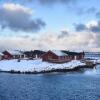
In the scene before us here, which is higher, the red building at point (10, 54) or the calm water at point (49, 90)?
the red building at point (10, 54)

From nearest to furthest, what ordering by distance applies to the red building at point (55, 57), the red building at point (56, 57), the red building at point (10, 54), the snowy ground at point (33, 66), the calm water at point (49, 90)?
1. the calm water at point (49, 90)
2. the snowy ground at point (33, 66)
3. the red building at point (55, 57)
4. the red building at point (56, 57)
5. the red building at point (10, 54)

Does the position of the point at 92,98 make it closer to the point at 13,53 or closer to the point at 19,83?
the point at 19,83

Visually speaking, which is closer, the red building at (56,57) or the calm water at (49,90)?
the calm water at (49,90)

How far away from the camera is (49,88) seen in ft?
177

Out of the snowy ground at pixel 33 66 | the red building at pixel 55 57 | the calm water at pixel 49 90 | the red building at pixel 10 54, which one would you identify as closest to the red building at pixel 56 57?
the red building at pixel 55 57

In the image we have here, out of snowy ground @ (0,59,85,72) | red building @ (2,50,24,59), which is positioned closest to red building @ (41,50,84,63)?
snowy ground @ (0,59,85,72)

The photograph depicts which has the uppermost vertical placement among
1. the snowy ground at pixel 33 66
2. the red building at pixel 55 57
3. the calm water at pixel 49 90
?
the red building at pixel 55 57

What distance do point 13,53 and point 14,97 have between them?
79.4m

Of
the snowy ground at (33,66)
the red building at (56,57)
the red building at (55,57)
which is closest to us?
the snowy ground at (33,66)

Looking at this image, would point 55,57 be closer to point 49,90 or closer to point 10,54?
point 10,54

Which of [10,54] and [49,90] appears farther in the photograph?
[10,54]

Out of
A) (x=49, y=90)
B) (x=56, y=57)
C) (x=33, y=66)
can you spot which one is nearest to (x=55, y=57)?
(x=56, y=57)

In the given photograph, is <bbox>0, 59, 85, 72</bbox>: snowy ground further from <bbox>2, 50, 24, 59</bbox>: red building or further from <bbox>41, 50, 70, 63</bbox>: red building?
<bbox>2, 50, 24, 59</bbox>: red building

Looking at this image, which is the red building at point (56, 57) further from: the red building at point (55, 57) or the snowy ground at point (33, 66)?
Answer: the snowy ground at point (33, 66)
